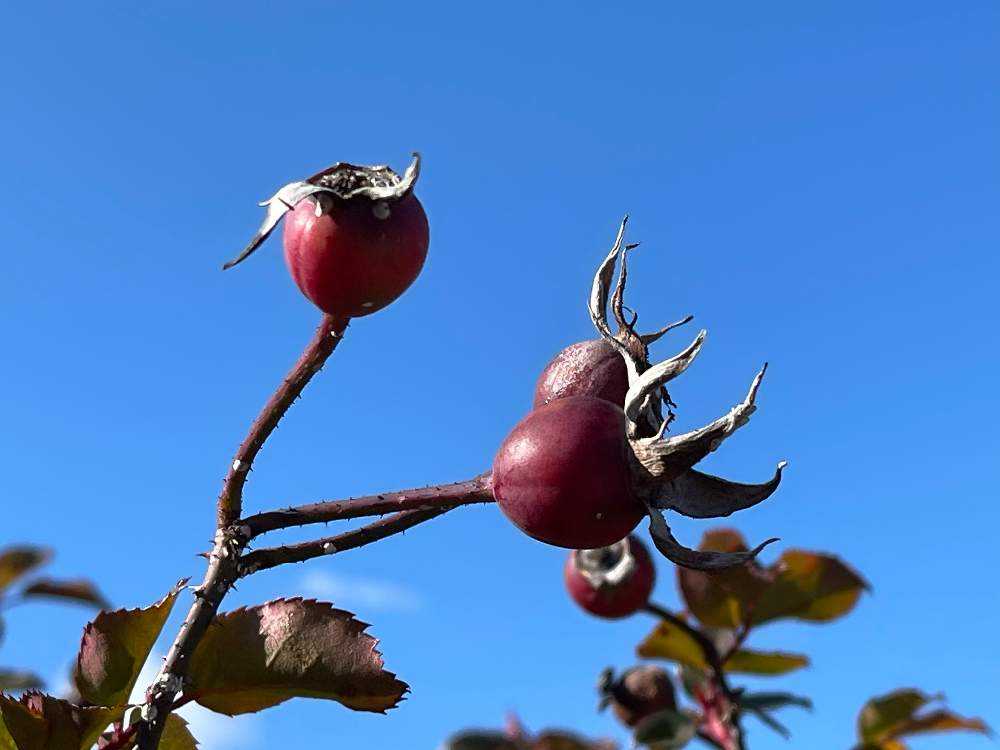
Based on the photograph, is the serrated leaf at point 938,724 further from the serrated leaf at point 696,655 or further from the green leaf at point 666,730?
the green leaf at point 666,730

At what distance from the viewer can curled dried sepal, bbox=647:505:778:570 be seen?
151 cm

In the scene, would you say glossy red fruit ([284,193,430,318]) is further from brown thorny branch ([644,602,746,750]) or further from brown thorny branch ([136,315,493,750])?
brown thorny branch ([644,602,746,750])

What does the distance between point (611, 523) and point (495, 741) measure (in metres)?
2.20

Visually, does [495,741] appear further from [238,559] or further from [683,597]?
[238,559]

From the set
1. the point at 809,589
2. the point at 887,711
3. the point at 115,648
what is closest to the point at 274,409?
the point at 115,648

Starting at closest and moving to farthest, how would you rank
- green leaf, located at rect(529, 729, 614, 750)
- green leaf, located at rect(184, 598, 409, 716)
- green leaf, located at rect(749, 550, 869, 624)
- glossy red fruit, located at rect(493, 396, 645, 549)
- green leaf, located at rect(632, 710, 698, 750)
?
glossy red fruit, located at rect(493, 396, 645, 549), green leaf, located at rect(184, 598, 409, 716), green leaf, located at rect(632, 710, 698, 750), green leaf, located at rect(529, 729, 614, 750), green leaf, located at rect(749, 550, 869, 624)

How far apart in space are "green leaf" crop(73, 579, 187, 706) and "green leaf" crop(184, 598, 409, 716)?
0.27ft

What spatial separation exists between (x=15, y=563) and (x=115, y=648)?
286 centimetres

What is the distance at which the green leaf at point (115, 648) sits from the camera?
164cm

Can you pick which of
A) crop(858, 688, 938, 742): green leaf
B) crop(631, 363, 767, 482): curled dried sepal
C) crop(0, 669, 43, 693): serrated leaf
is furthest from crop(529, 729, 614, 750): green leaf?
crop(631, 363, 767, 482): curled dried sepal

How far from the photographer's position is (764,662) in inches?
152

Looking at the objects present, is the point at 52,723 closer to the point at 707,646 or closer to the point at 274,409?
the point at 274,409

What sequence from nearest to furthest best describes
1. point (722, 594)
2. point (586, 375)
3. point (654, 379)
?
point (654, 379), point (586, 375), point (722, 594)

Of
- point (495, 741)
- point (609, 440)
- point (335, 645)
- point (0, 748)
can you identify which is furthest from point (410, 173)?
point (495, 741)
